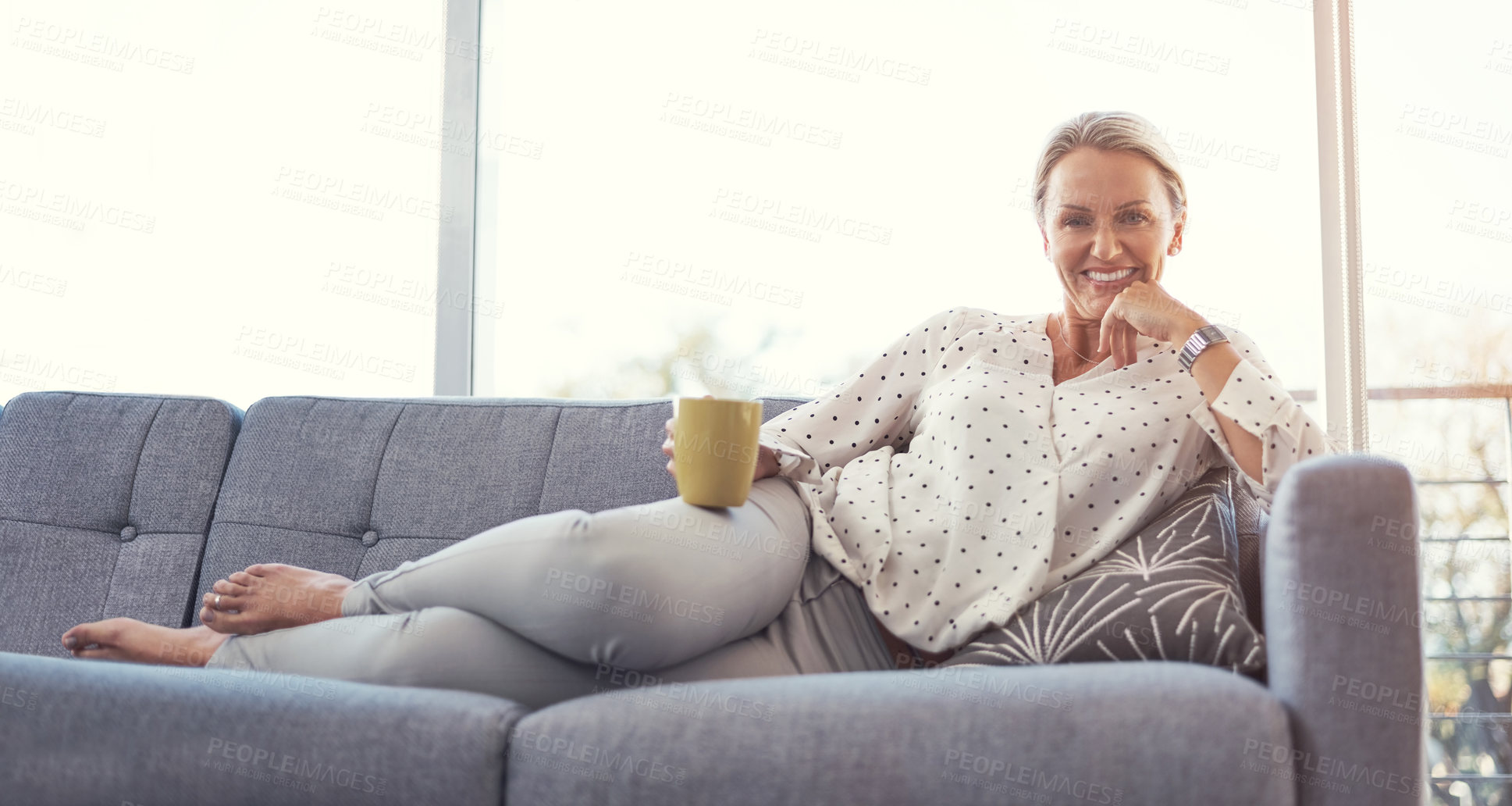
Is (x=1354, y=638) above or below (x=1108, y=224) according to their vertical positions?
below

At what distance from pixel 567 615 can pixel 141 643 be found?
2.06 feet

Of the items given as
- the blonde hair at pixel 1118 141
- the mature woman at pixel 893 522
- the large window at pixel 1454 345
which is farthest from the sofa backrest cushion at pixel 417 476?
the large window at pixel 1454 345

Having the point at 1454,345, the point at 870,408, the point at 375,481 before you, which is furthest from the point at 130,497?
the point at 1454,345

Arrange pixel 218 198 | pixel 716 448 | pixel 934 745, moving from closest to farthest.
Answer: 1. pixel 934 745
2. pixel 716 448
3. pixel 218 198

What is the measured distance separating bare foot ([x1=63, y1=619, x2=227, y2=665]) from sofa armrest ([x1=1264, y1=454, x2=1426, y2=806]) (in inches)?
44.2

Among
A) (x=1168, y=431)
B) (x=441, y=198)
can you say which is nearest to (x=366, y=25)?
(x=441, y=198)

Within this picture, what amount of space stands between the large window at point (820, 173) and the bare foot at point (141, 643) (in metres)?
1.13

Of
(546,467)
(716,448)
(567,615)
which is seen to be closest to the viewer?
(567,615)

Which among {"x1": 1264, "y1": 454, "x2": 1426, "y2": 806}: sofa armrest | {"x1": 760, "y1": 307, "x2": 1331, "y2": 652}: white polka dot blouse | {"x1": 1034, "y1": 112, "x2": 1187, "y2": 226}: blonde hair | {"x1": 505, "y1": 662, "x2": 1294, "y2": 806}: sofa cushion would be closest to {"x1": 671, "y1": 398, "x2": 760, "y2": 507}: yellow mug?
{"x1": 760, "y1": 307, "x2": 1331, "y2": 652}: white polka dot blouse

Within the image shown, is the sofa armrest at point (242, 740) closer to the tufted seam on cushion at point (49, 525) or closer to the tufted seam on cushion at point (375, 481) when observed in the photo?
the tufted seam on cushion at point (375, 481)

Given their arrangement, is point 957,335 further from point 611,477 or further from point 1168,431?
point 611,477

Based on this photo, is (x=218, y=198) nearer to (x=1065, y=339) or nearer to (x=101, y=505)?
(x=101, y=505)

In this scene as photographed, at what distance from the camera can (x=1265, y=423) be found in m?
1.15

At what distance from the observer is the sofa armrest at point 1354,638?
2.53ft
